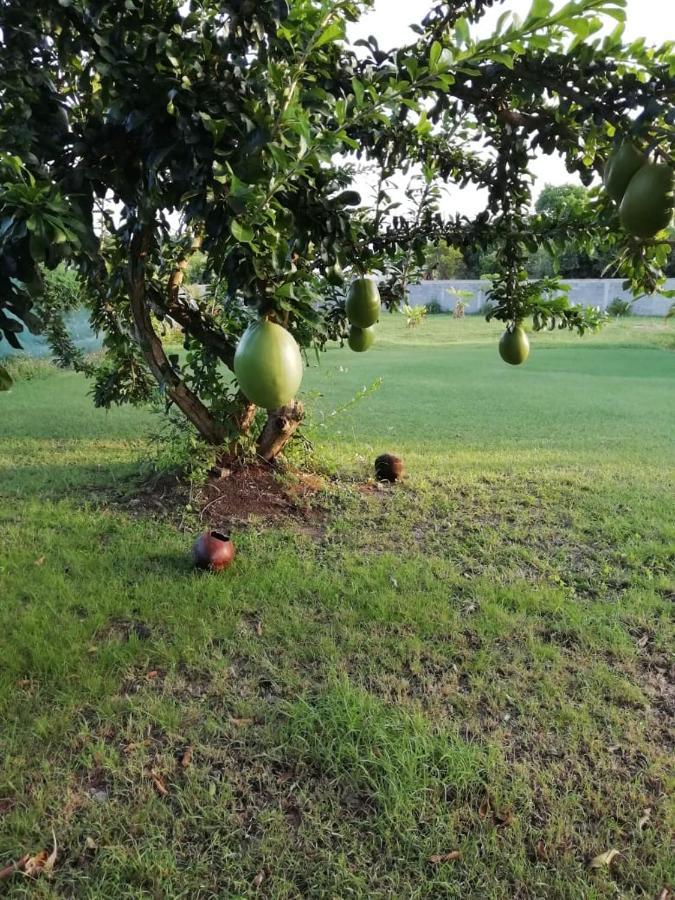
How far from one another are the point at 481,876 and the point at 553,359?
516 inches

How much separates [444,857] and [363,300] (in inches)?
73.5

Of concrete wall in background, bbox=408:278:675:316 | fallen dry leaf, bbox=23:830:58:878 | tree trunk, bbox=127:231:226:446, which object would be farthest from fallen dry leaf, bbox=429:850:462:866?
concrete wall in background, bbox=408:278:675:316

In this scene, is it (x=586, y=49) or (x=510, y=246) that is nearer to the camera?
(x=586, y=49)

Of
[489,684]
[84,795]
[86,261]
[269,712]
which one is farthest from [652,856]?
[86,261]

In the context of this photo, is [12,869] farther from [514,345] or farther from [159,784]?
[514,345]

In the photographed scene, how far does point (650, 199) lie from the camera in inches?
45.3

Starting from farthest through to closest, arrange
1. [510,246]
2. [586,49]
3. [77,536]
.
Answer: [77,536], [510,246], [586,49]

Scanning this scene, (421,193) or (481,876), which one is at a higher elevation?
(421,193)

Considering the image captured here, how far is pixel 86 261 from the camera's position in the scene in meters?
1.61

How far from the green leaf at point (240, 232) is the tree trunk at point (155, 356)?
1.17 metres

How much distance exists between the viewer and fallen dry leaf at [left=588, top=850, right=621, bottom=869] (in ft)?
5.61

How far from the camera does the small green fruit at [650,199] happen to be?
3.76ft

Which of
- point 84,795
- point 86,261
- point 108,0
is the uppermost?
point 108,0

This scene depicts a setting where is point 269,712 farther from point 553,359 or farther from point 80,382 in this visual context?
point 553,359
